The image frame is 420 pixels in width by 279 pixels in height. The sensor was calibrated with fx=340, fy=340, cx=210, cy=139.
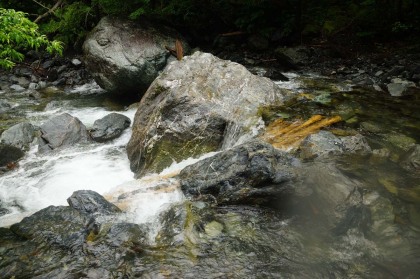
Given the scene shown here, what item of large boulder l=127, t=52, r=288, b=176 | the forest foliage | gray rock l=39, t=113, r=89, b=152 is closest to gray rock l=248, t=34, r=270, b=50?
the forest foliage

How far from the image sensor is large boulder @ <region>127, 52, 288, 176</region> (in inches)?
265

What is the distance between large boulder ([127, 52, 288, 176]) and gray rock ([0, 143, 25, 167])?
2620 mm

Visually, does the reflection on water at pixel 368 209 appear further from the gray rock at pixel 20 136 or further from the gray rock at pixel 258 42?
the gray rock at pixel 258 42

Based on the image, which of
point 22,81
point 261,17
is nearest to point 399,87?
point 261,17

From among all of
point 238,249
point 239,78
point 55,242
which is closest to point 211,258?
→ point 238,249

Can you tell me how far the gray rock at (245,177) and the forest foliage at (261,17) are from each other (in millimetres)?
8529

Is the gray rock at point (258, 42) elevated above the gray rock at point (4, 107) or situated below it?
above

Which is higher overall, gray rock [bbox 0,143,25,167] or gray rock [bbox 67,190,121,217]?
gray rock [bbox 67,190,121,217]

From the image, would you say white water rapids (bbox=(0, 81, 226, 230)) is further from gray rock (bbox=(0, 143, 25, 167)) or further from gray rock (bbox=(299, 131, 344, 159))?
gray rock (bbox=(299, 131, 344, 159))

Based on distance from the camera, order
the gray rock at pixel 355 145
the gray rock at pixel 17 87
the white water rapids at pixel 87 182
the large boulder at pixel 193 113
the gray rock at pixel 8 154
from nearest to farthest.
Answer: the white water rapids at pixel 87 182
the gray rock at pixel 355 145
the large boulder at pixel 193 113
the gray rock at pixel 8 154
the gray rock at pixel 17 87

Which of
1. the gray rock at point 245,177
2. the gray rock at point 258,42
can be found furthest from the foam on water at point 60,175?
the gray rock at point 258,42

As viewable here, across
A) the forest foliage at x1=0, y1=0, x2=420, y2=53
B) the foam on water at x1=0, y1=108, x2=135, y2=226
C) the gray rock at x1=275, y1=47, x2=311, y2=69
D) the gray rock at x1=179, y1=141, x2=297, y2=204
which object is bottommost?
the foam on water at x1=0, y1=108, x2=135, y2=226

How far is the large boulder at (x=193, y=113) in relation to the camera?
6742 millimetres

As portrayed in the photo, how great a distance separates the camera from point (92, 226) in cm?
432
